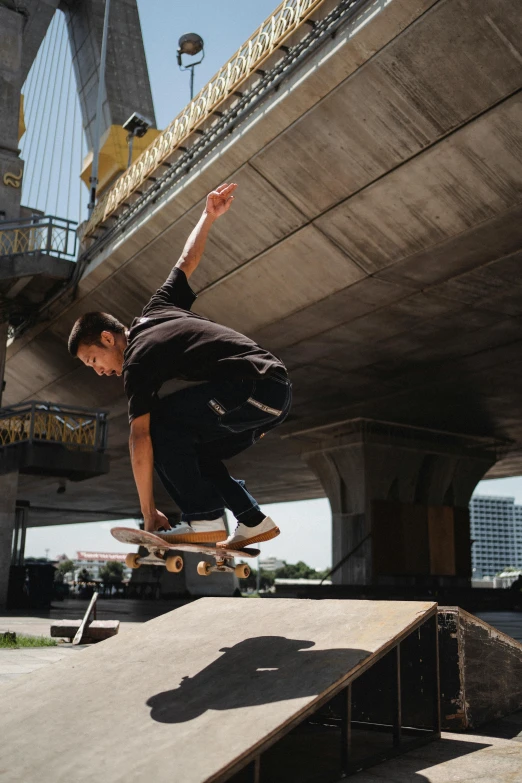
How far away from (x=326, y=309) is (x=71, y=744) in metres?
14.4

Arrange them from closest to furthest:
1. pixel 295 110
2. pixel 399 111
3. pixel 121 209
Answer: pixel 399 111 → pixel 295 110 → pixel 121 209

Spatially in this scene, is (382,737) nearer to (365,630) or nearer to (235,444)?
(365,630)

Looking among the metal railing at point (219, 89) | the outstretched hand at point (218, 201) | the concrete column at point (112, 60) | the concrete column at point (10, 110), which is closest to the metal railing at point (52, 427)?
the metal railing at point (219, 89)

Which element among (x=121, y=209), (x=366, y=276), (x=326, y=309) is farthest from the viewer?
(x=121, y=209)

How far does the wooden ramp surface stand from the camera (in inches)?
103

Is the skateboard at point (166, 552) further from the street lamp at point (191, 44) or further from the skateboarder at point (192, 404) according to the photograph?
the street lamp at point (191, 44)

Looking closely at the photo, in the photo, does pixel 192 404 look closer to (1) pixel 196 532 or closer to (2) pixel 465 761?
(1) pixel 196 532

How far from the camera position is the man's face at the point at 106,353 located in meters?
3.87

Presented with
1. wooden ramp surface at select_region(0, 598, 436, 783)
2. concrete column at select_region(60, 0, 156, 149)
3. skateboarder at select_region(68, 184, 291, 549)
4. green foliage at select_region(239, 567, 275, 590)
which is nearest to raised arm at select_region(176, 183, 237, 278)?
skateboarder at select_region(68, 184, 291, 549)

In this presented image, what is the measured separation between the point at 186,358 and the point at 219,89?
13063 mm

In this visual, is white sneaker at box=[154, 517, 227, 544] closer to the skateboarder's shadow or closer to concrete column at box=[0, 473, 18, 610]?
the skateboarder's shadow

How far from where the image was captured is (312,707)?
285 cm

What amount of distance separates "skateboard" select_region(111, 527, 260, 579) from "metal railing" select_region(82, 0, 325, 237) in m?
11.0

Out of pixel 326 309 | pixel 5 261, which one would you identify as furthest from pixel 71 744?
pixel 5 261
